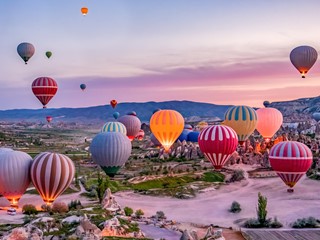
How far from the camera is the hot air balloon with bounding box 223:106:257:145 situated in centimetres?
6084

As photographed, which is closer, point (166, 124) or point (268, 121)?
point (166, 124)

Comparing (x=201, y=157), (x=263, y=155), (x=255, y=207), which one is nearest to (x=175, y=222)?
(x=255, y=207)

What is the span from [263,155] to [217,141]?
20020mm

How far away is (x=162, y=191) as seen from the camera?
4831 cm

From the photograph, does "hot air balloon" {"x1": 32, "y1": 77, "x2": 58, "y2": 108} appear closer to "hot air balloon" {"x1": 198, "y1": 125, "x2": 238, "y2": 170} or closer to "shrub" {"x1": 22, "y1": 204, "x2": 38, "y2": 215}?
"hot air balloon" {"x1": 198, "y1": 125, "x2": 238, "y2": 170}

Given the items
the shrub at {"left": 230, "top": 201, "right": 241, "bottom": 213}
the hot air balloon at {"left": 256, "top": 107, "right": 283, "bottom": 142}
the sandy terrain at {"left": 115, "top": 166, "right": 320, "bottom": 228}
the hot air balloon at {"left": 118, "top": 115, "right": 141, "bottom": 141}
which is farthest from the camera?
the hot air balloon at {"left": 118, "top": 115, "right": 141, "bottom": 141}

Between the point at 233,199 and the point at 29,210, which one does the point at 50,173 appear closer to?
the point at 29,210

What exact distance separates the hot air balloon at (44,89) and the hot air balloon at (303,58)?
3282cm

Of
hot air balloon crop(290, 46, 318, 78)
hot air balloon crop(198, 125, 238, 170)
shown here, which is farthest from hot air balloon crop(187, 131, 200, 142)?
hot air balloon crop(198, 125, 238, 170)

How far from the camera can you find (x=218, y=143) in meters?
47.7

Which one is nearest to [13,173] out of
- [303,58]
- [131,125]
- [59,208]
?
[59,208]

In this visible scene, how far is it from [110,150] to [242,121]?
75.7 feet

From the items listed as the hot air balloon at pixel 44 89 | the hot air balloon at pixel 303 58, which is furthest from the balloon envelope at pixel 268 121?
the hot air balloon at pixel 44 89

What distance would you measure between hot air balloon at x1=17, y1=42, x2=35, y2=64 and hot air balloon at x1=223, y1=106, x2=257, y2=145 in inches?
1202
